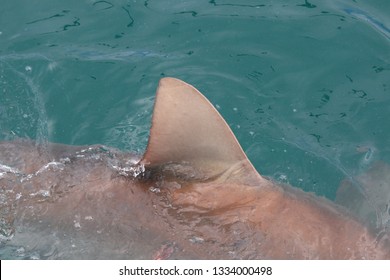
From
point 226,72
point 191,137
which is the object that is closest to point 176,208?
point 191,137

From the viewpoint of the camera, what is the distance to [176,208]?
4.41m

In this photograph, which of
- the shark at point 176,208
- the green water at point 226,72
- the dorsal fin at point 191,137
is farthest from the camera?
the green water at point 226,72

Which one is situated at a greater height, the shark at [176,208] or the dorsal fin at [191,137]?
the dorsal fin at [191,137]

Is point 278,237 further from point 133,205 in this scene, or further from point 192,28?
point 192,28

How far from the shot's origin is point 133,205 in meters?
4.44

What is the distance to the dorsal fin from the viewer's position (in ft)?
13.1

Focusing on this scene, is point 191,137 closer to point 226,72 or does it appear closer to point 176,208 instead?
point 176,208

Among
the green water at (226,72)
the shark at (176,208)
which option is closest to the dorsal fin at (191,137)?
the shark at (176,208)

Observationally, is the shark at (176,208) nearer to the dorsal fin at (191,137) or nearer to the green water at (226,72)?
the dorsal fin at (191,137)

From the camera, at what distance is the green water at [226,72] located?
593 centimetres

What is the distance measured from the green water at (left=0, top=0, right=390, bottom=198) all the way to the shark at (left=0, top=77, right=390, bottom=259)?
3.45 ft

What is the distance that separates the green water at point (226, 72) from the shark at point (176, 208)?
41.4 inches

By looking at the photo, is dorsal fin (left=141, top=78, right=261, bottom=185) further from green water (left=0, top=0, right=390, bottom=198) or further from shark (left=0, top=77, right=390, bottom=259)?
green water (left=0, top=0, right=390, bottom=198)

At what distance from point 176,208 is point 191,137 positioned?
530 millimetres
